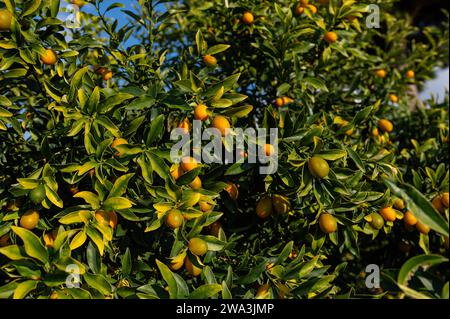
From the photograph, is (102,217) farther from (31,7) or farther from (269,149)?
(31,7)

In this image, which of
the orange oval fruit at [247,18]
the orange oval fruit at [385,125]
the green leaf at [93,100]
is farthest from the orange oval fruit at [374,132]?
the green leaf at [93,100]

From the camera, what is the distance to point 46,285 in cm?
84

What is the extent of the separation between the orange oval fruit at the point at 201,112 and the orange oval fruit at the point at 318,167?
31cm

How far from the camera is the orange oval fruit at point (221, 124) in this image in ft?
3.42

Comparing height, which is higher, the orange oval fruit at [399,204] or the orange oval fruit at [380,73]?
the orange oval fruit at [380,73]

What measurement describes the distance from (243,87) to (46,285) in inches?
48.2

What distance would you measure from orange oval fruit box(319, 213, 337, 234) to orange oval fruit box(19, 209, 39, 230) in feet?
2.53

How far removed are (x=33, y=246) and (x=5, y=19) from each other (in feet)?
2.01

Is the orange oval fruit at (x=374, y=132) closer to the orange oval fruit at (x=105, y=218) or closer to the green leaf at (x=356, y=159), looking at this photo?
the green leaf at (x=356, y=159)

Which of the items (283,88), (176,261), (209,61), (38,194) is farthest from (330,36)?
(38,194)

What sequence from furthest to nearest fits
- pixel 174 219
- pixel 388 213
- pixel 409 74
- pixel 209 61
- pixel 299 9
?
1. pixel 409 74
2. pixel 299 9
3. pixel 209 61
4. pixel 388 213
5. pixel 174 219

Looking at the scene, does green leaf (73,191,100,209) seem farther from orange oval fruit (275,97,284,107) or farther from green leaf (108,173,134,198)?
orange oval fruit (275,97,284,107)

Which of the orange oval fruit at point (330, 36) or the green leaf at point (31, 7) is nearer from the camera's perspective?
the green leaf at point (31, 7)

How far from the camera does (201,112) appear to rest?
A: 3.50ft
